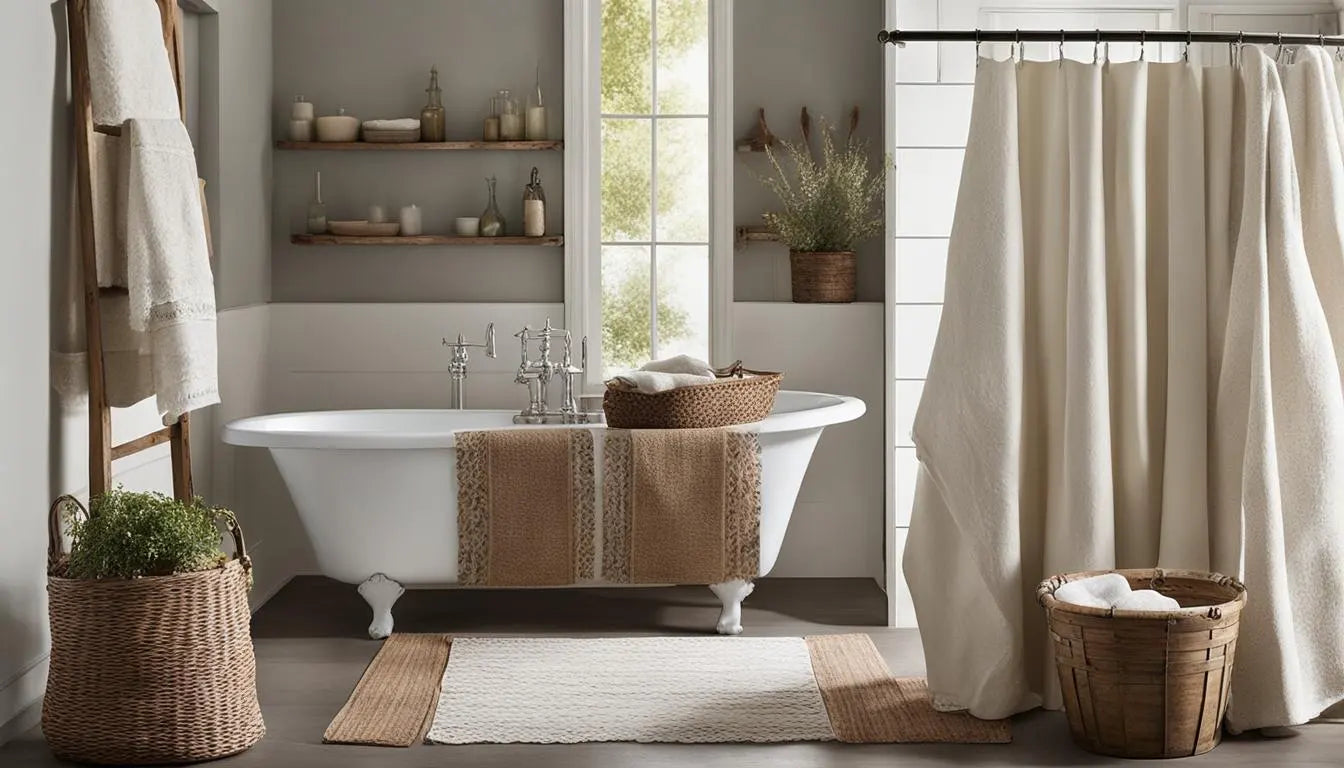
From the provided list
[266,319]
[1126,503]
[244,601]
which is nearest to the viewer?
[244,601]

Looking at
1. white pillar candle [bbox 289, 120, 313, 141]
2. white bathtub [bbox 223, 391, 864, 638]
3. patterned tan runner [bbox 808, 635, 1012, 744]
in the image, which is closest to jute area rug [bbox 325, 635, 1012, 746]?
patterned tan runner [bbox 808, 635, 1012, 744]

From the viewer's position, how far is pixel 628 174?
5.37m

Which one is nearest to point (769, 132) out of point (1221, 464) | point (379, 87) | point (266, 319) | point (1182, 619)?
point (379, 87)

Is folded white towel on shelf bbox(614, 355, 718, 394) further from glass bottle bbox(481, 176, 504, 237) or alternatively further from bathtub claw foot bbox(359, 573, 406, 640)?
glass bottle bbox(481, 176, 504, 237)

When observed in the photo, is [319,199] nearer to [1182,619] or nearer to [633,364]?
[633,364]

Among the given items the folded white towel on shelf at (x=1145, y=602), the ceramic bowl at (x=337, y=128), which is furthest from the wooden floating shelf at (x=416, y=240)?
the folded white towel on shelf at (x=1145, y=602)

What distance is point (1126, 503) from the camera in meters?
3.54

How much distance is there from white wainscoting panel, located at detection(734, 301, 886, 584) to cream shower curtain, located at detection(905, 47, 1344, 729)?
160 centimetres

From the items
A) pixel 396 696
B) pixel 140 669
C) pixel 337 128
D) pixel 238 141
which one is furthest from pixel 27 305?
pixel 337 128

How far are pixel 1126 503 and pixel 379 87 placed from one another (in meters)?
3.26

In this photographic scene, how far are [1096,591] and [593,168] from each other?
2781 millimetres

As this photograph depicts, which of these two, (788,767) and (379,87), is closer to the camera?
(788,767)

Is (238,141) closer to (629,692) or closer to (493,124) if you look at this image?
(493,124)

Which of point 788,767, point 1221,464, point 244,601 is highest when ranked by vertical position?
point 1221,464
